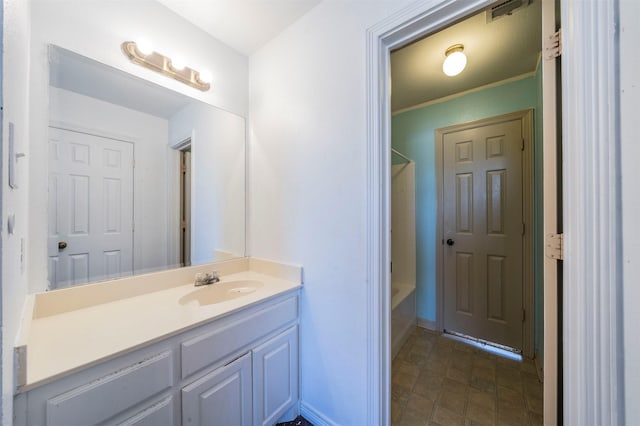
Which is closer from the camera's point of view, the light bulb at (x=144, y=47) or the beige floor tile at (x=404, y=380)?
the light bulb at (x=144, y=47)

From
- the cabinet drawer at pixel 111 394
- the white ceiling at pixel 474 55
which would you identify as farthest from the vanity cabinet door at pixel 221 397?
the white ceiling at pixel 474 55

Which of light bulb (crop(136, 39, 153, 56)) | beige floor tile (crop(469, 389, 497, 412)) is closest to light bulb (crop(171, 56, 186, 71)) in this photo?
light bulb (crop(136, 39, 153, 56))

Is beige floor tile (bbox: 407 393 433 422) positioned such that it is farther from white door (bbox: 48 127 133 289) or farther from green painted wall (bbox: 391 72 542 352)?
white door (bbox: 48 127 133 289)

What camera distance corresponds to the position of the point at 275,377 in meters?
1.22

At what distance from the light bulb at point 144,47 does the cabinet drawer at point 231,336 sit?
57.6 inches

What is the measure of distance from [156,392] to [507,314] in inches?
101

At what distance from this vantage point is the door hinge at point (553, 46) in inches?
30.5

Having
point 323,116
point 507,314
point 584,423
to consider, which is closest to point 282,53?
point 323,116

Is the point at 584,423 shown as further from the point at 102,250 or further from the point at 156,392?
the point at 102,250

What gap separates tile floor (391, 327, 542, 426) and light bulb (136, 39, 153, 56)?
2.51m

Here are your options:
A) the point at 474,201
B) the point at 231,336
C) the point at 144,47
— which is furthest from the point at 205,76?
the point at 474,201

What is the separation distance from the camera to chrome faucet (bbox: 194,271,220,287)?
137 cm

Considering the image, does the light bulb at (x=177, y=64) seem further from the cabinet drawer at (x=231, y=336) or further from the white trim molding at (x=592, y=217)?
the white trim molding at (x=592, y=217)

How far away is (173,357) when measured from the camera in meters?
0.86
